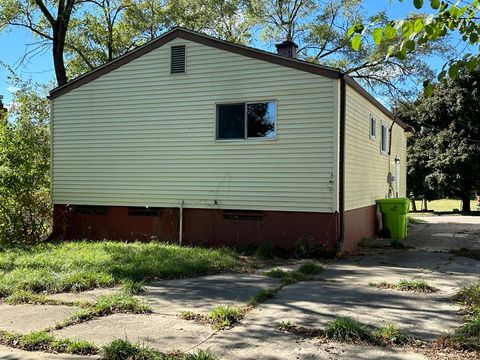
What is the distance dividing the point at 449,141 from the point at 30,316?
28939 mm

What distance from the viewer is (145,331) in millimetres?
5332

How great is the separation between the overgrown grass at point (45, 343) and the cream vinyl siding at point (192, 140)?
678 centimetres

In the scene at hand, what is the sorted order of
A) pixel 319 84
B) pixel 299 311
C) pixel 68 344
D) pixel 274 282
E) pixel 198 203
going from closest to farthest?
pixel 68 344 → pixel 299 311 → pixel 274 282 → pixel 319 84 → pixel 198 203

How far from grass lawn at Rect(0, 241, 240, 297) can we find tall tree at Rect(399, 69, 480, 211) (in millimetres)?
22048

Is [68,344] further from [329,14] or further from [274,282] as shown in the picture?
[329,14]

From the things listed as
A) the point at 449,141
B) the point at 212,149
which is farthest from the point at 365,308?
the point at 449,141

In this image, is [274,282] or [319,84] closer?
[274,282]

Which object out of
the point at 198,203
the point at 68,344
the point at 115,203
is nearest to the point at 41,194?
the point at 115,203

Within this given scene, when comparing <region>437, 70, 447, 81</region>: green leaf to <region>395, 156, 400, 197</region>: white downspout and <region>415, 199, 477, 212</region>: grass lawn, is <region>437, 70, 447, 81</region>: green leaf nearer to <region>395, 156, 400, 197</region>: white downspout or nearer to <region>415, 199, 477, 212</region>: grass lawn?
<region>395, 156, 400, 197</region>: white downspout

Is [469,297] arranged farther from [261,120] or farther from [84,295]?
[261,120]

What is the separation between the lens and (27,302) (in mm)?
6906

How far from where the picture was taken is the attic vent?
12344 millimetres

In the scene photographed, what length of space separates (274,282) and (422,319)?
2700 mm

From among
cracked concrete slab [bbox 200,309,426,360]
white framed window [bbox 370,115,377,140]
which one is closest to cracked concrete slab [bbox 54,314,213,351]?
cracked concrete slab [bbox 200,309,426,360]
